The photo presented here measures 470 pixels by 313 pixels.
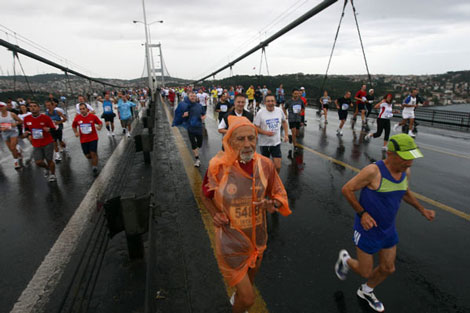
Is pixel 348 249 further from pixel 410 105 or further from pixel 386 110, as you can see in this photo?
pixel 410 105

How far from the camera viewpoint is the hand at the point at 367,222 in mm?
2352

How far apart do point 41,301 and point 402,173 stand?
12.5 ft

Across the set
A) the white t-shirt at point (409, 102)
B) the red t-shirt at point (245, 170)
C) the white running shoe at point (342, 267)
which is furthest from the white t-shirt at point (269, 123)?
the white t-shirt at point (409, 102)

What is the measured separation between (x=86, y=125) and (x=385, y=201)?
259 inches

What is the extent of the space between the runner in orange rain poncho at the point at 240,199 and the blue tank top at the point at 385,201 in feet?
2.89

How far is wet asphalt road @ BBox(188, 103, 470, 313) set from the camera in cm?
266

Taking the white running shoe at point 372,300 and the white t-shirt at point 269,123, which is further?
the white t-shirt at point 269,123

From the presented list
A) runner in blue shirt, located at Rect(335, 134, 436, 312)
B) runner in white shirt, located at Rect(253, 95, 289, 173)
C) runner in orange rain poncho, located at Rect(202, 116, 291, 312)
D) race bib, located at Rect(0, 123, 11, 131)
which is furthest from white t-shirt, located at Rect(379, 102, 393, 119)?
race bib, located at Rect(0, 123, 11, 131)

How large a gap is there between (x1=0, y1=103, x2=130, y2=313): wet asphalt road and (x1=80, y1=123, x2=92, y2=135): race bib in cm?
111

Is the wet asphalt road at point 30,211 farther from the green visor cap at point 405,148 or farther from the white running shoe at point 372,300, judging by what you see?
the green visor cap at point 405,148

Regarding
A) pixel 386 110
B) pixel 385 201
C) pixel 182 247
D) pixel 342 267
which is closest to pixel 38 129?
pixel 182 247

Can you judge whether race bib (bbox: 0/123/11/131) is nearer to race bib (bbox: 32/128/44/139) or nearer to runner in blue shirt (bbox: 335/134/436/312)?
race bib (bbox: 32/128/44/139)

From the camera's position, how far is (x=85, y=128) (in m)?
6.43

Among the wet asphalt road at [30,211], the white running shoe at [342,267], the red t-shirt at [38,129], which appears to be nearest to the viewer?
the white running shoe at [342,267]
